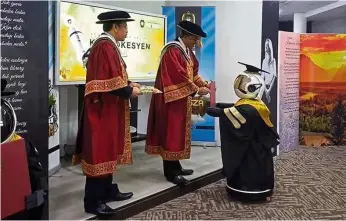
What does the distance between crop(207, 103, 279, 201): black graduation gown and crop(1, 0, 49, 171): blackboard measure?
1601mm

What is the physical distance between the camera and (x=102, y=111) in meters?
2.76

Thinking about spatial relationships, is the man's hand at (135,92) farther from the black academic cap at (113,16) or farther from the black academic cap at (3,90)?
the black academic cap at (3,90)

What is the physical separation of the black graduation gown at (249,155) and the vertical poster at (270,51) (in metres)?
1.61

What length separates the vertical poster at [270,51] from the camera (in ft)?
16.1

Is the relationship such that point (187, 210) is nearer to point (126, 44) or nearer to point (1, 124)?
point (1, 124)

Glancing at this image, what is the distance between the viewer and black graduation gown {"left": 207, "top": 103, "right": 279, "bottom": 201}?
11.0 ft

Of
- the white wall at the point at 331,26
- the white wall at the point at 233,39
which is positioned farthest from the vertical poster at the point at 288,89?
the white wall at the point at 331,26

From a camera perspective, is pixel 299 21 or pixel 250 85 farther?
pixel 299 21

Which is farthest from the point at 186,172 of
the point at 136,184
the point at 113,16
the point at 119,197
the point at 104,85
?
the point at 113,16

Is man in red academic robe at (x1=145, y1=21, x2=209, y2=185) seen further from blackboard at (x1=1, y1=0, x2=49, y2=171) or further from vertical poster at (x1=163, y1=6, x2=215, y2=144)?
vertical poster at (x1=163, y1=6, x2=215, y2=144)

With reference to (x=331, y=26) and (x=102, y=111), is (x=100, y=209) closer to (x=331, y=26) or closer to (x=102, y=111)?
(x=102, y=111)

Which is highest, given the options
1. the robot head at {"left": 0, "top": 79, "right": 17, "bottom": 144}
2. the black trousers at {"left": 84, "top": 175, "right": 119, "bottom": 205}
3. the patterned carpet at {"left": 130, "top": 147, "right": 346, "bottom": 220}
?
the robot head at {"left": 0, "top": 79, "right": 17, "bottom": 144}

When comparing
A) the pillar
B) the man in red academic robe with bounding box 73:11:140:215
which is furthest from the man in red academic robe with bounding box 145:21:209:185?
the pillar

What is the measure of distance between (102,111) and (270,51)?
2920 mm
